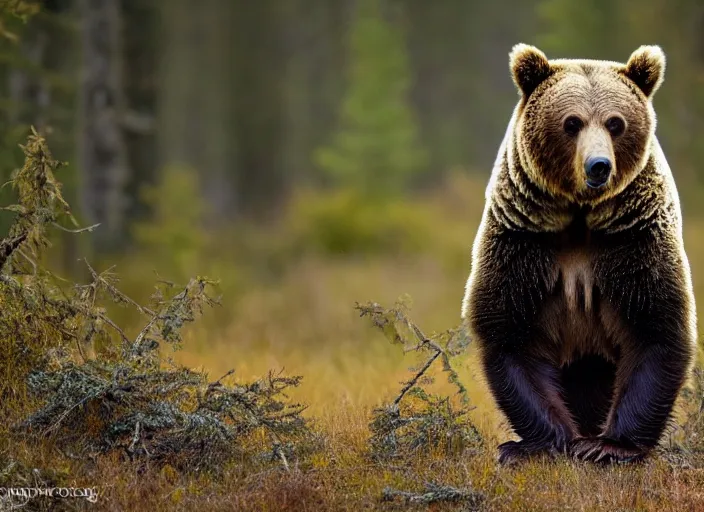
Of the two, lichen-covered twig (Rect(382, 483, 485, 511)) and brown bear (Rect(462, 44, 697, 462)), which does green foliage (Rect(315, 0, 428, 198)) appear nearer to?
brown bear (Rect(462, 44, 697, 462))

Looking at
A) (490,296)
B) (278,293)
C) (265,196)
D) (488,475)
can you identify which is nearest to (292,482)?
(488,475)

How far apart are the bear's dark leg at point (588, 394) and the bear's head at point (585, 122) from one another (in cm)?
108

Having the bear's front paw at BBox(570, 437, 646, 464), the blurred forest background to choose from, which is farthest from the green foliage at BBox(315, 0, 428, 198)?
the bear's front paw at BBox(570, 437, 646, 464)

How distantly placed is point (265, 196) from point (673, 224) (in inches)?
878

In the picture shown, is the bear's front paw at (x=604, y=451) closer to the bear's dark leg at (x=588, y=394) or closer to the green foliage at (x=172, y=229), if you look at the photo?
the bear's dark leg at (x=588, y=394)

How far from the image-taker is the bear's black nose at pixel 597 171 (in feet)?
15.1

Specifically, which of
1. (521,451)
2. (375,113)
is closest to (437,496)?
(521,451)

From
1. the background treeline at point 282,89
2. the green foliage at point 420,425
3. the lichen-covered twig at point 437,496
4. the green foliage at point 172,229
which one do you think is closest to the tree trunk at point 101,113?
the background treeline at point 282,89

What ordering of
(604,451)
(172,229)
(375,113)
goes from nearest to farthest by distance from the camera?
(604,451) < (172,229) < (375,113)

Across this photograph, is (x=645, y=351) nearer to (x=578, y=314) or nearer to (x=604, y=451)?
(x=578, y=314)

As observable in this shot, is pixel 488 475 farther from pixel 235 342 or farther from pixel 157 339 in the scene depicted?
pixel 235 342

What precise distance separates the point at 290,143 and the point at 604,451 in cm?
3153

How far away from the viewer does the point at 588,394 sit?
5.55 meters

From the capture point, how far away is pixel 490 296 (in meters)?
5.21
